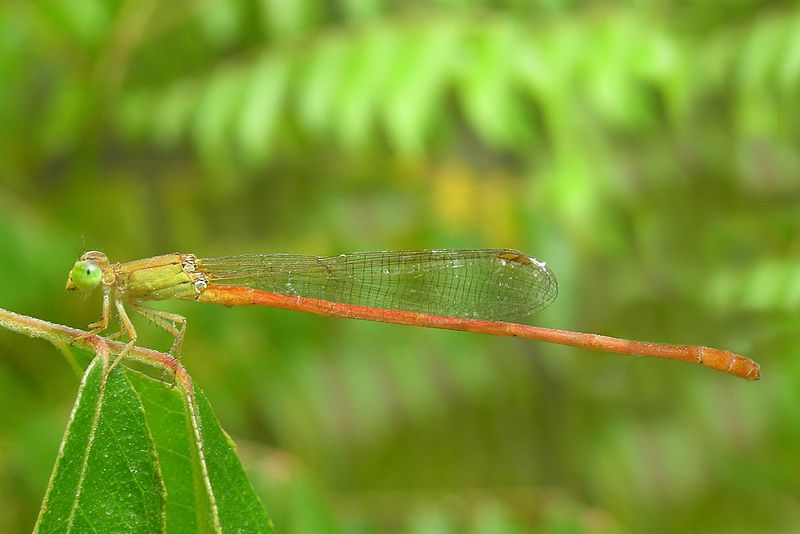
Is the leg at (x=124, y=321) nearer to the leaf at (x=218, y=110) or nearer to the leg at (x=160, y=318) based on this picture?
the leg at (x=160, y=318)

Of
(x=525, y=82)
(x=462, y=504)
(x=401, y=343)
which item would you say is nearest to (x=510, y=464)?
(x=401, y=343)

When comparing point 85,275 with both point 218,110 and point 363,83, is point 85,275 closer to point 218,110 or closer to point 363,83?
point 363,83

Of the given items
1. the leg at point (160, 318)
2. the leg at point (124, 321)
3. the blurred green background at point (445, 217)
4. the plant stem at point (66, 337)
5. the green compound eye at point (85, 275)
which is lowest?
the plant stem at point (66, 337)

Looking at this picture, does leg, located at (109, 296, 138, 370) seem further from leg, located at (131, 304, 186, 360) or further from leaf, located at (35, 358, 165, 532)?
leaf, located at (35, 358, 165, 532)

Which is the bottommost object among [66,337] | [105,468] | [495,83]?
[105,468]

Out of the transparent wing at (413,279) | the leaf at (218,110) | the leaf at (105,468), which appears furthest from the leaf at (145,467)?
the leaf at (218,110)

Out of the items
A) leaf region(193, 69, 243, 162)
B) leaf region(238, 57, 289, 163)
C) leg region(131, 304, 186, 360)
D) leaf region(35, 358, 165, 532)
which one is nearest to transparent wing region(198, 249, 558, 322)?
leg region(131, 304, 186, 360)

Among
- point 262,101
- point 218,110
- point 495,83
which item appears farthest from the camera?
point 218,110

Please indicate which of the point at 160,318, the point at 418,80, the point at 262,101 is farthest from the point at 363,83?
the point at 160,318
